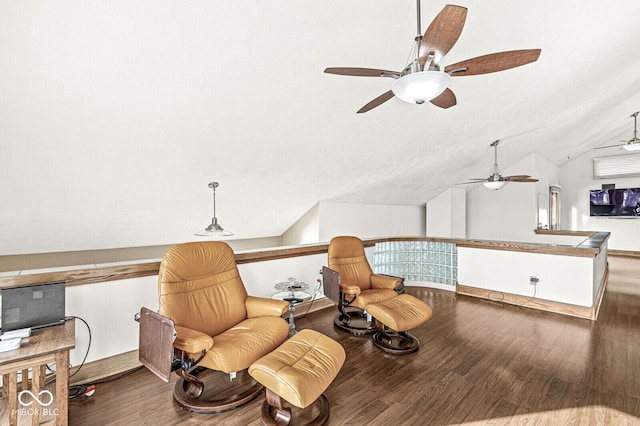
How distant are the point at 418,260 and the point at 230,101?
3.66 metres

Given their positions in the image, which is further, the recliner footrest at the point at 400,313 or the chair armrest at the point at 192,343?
the recliner footrest at the point at 400,313

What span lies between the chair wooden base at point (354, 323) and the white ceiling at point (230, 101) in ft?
6.07

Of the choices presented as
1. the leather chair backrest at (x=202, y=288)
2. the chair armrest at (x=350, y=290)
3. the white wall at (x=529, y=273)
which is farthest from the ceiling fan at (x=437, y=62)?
the white wall at (x=529, y=273)

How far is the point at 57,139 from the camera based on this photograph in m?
2.21

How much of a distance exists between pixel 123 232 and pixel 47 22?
9.19 ft

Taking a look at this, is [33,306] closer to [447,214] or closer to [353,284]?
[353,284]

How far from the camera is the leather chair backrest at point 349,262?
10.8 ft

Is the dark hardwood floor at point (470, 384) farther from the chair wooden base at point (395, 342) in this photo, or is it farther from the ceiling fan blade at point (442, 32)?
the ceiling fan blade at point (442, 32)

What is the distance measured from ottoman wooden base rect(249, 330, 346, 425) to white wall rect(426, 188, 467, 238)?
6.04 metres

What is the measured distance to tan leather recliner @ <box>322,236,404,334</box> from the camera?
2.93 meters

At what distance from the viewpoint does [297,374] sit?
1.63 meters

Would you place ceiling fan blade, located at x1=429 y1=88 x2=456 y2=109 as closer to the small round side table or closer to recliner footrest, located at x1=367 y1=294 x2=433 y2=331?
recliner footrest, located at x1=367 y1=294 x2=433 y2=331

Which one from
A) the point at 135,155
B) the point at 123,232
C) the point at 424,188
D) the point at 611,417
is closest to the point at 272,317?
the point at 135,155

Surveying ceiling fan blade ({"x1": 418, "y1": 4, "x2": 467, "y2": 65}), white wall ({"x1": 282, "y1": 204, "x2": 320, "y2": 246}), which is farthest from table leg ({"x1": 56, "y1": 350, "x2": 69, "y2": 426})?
white wall ({"x1": 282, "y1": 204, "x2": 320, "y2": 246})
